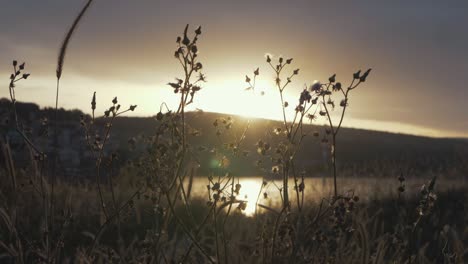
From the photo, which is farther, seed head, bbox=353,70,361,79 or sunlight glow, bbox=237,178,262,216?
sunlight glow, bbox=237,178,262,216

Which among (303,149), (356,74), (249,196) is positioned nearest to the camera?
(356,74)

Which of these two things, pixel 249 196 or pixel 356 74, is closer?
pixel 356 74

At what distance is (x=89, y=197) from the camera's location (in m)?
10.9

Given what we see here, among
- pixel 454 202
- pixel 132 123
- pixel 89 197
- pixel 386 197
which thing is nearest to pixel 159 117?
pixel 89 197

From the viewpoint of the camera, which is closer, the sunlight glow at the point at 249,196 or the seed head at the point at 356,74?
the seed head at the point at 356,74

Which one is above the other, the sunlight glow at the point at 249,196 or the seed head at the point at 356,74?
the seed head at the point at 356,74

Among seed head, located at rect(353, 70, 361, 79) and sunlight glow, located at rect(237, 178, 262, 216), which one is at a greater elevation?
seed head, located at rect(353, 70, 361, 79)

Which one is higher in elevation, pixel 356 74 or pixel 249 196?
pixel 356 74

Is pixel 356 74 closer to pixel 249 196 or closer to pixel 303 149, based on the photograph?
pixel 249 196

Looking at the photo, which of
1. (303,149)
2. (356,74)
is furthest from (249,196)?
(303,149)

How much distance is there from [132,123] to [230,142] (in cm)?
3797

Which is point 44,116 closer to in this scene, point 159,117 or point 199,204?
point 159,117

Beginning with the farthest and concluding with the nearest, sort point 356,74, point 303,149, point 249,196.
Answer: point 303,149
point 249,196
point 356,74

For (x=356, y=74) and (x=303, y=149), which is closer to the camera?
(x=356, y=74)
